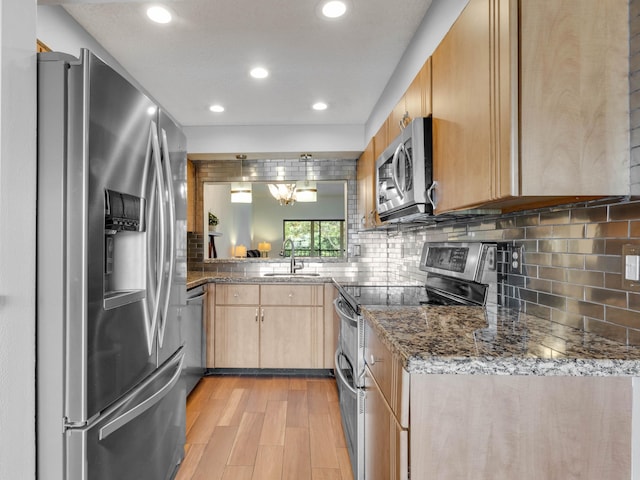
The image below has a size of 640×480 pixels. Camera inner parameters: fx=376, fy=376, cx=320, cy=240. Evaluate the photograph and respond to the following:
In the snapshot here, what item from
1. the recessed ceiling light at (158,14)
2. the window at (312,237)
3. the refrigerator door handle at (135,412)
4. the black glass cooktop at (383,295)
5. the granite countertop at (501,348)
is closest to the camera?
the granite countertop at (501,348)

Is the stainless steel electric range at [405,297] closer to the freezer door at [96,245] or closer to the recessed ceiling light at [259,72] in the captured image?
the freezer door at [96,245]

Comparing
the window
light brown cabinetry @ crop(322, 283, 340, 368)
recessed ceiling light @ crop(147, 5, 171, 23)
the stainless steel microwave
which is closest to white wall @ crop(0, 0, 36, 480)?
recessed ceiling light @ crop(147, 5, 171, 23)

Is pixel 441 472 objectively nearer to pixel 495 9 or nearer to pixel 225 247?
pixel 495 9

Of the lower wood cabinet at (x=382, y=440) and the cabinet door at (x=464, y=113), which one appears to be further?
the cabinet door at (x=464, y=113)

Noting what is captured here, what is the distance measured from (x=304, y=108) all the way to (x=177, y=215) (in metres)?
1.77

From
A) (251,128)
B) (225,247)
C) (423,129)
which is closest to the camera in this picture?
(423,129)

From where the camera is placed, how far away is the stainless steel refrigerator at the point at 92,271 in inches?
46.1

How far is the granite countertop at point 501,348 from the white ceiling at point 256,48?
151 centimetres

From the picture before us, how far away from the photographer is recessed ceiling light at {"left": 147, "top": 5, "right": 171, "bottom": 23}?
1827mm

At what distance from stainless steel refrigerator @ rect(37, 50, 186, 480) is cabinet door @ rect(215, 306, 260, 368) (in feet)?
5.96

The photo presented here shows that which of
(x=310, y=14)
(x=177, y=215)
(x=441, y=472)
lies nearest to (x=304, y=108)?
(x=310, y=14)

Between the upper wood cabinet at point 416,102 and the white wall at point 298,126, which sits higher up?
the white wall at point 298,126

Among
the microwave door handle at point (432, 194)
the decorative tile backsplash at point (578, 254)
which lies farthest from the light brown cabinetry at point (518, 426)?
the microwave door handle at point (432, 194)

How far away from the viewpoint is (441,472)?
2.98ft
